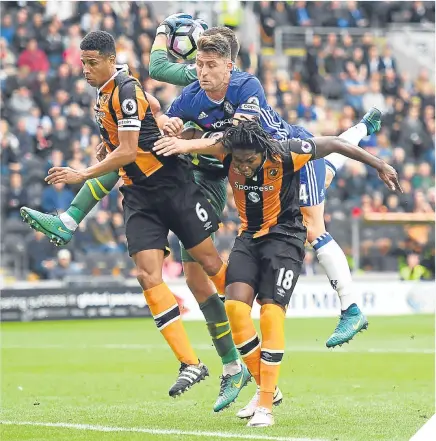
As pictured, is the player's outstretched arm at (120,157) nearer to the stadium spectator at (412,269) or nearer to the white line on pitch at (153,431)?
the white line on pitch at (153,431)

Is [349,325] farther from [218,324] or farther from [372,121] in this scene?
[372,121]

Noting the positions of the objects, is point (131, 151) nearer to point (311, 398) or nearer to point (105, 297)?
point (311, 398)

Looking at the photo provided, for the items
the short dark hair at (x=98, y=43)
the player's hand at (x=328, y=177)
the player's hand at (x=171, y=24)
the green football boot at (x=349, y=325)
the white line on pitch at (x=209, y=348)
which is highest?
the short dark hair at (x=98, y=43)

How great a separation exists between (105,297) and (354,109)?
370 inches

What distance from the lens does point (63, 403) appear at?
10305 millimetres

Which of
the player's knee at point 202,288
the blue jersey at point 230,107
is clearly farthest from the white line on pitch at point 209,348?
the blue jersey at point 230,107

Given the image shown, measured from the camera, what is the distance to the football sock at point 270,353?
8.51 m

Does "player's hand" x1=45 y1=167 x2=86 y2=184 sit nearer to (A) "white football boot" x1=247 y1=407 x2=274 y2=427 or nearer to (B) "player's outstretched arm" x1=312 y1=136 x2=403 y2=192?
(B) "player's outstretched arm" x1=312 y1=136 x2=403 y2=192

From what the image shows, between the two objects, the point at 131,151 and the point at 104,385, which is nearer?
the point at 131,151

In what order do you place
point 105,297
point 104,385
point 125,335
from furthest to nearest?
point 105,297, point 125,335, point 104,385

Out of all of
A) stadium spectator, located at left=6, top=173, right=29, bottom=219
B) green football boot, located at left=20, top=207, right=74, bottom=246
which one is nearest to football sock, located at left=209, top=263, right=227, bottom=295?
green football boot, located at left=20, top=207, right=74, bottom=246

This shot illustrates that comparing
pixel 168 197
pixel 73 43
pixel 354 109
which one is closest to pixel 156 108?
pixel 168 197

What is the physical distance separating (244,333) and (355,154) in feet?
5.35

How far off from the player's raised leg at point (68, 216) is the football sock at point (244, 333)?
66.6 inches
